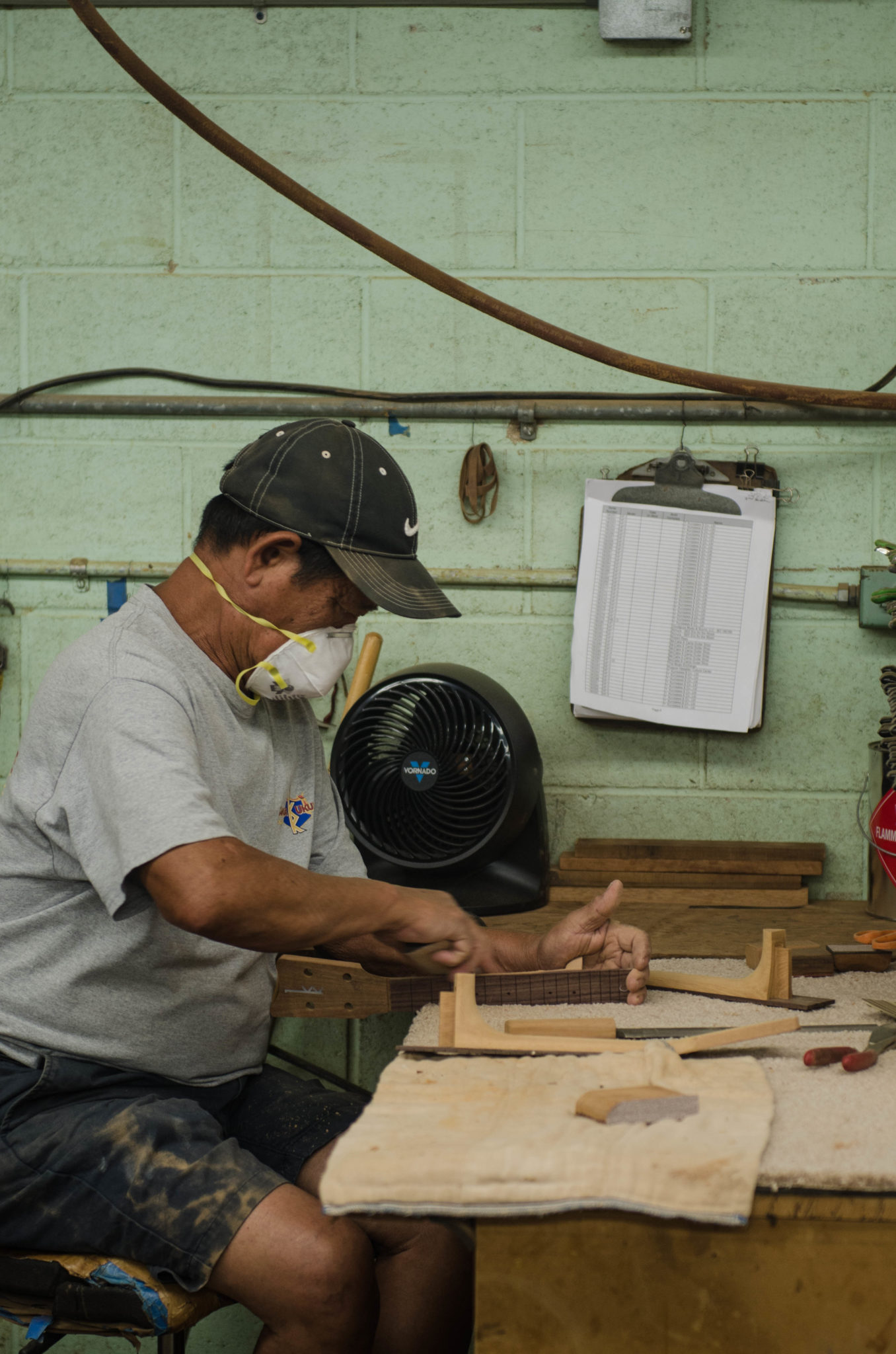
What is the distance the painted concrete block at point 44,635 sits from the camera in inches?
91.5

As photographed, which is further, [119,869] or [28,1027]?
[28,1027]

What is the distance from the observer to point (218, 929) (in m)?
1.18

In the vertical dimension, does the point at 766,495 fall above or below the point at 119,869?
above

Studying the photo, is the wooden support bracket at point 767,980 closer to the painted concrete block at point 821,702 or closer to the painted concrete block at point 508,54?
the painted concrete block at point 821,702

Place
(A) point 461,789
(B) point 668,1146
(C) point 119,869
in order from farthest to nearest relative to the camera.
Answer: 1. (A) point 461,789
2. (C) point 119,869
3. (B) point 668,1146

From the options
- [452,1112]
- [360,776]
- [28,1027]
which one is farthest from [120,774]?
[360,776]

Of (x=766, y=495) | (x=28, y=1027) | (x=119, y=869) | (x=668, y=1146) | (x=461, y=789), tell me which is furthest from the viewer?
(x=766, y=495)

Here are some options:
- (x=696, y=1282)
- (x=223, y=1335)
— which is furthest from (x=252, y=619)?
(x=223, y=1335)

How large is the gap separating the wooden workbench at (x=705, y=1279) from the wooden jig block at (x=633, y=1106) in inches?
3.5

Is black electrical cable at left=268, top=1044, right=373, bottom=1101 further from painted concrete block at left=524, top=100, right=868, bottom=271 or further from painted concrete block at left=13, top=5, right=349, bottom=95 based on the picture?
painted concrete block at left=13, top=5, right=349, bottom=95

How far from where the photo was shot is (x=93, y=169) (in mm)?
2318

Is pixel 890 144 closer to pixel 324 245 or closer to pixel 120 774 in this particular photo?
pixel 324 245

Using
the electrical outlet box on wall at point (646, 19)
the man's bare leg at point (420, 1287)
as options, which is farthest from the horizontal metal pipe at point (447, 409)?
the man's bare leg at point (420, 1287)

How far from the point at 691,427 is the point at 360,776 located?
0.99 meters
